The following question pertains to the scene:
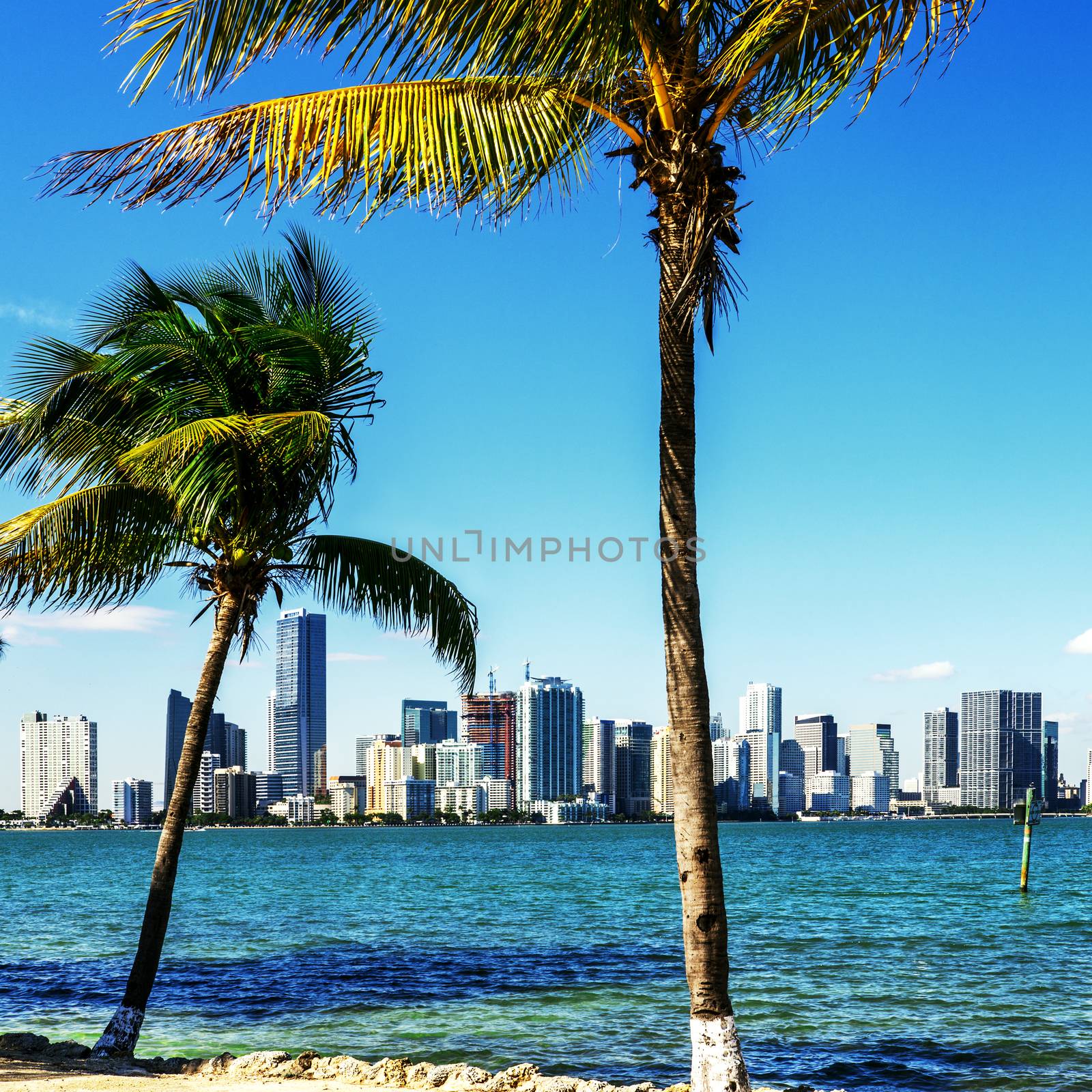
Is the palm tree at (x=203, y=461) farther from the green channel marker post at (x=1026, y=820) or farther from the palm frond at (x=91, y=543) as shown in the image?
the green channel marker post at (x=1026, y=820)

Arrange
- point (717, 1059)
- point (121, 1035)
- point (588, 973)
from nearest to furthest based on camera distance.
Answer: point (717, 1059), point (121, 1035), point (588, 973)

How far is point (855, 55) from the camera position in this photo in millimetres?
7688

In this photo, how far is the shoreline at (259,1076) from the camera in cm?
1007

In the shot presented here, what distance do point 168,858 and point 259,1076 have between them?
8.29ft

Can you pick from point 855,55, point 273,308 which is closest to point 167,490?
point 273,308

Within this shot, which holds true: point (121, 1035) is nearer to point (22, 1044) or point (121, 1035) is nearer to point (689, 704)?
point (22, 1044)

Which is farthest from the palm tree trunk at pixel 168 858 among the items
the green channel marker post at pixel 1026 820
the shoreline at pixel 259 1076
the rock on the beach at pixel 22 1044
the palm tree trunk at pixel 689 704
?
the green channel marker post at pixel 1026 820

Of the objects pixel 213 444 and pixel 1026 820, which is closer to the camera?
pixel 213 444

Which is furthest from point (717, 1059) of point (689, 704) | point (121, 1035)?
point (121, 1035)

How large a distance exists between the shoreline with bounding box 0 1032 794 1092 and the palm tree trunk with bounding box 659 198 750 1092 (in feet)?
9.52

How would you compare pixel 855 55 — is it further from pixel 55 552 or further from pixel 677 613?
pixel 55 552

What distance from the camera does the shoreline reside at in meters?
10.1

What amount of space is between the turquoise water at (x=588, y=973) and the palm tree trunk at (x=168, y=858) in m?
3.57

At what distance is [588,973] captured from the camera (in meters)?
22.8
